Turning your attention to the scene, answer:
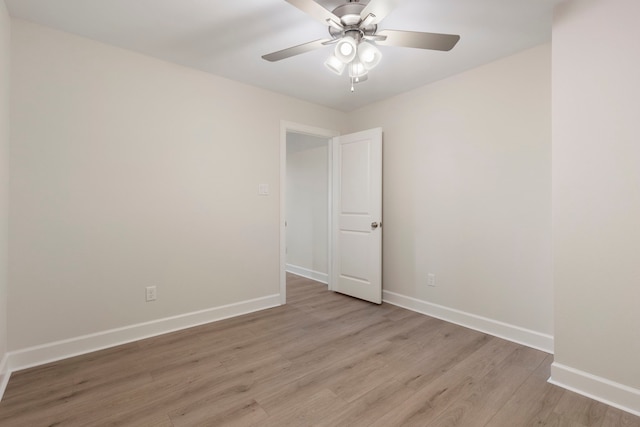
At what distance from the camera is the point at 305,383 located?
185cm

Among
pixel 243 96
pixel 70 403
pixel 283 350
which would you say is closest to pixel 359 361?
pixel 283 350

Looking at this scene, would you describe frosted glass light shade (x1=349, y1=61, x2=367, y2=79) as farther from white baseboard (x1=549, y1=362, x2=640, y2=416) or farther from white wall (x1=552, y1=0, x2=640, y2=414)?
white baseboard (x1=549, y1=362, x2=640, y2=416)

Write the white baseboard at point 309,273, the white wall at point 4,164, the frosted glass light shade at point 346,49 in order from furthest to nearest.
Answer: the white baseboard at point 309,273 < the white wall at point 4,164 < the frosted glass light shade at point 346,49

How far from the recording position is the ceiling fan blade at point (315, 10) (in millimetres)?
1384

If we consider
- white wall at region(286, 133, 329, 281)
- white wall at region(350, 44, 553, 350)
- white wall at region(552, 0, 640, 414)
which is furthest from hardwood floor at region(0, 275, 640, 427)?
white wall at region(286, 133, 329, 281)

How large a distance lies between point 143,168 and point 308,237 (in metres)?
2.69

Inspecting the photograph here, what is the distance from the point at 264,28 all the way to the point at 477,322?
3054mm

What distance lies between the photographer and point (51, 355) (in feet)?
6.86

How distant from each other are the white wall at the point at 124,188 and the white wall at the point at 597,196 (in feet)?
8.38

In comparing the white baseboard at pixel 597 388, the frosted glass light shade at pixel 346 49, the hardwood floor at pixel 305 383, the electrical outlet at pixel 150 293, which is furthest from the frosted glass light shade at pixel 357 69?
the electrical outlet at pixel 150 293

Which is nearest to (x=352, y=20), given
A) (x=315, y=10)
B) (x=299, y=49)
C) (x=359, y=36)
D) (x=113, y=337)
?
(x=359, y=36)

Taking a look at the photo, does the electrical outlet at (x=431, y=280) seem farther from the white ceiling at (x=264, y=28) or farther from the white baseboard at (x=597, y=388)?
the white ceiling at (x=264, y=28)

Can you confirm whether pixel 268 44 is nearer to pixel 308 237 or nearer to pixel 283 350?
pixel 283 350

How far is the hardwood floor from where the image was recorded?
5.07 feet
